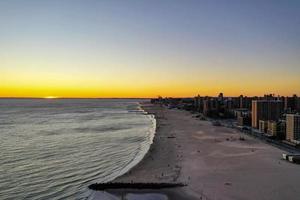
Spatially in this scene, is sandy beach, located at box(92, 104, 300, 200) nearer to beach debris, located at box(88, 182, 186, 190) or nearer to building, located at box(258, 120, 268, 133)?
beach debris, located at box(88, 182, 186, 190)

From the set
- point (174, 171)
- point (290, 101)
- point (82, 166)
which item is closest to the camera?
point (174, 171)

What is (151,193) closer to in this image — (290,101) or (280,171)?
(280,171)

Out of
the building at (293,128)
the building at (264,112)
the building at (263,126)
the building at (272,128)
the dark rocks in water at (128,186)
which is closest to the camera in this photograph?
the dark rocks in water at (128,186)

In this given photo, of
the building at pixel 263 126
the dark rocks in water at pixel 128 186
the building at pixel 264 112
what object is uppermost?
the building at pixel 264 112

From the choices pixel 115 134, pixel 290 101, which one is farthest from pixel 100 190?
pixel 290 101

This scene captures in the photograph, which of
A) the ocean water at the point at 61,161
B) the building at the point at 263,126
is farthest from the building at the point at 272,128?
the ocean water at the point at 61,161

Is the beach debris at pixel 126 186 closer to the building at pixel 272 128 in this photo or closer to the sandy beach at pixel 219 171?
the sandy beach at pixel 219 171

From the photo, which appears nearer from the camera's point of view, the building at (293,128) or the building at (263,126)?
the building at (293,128)
